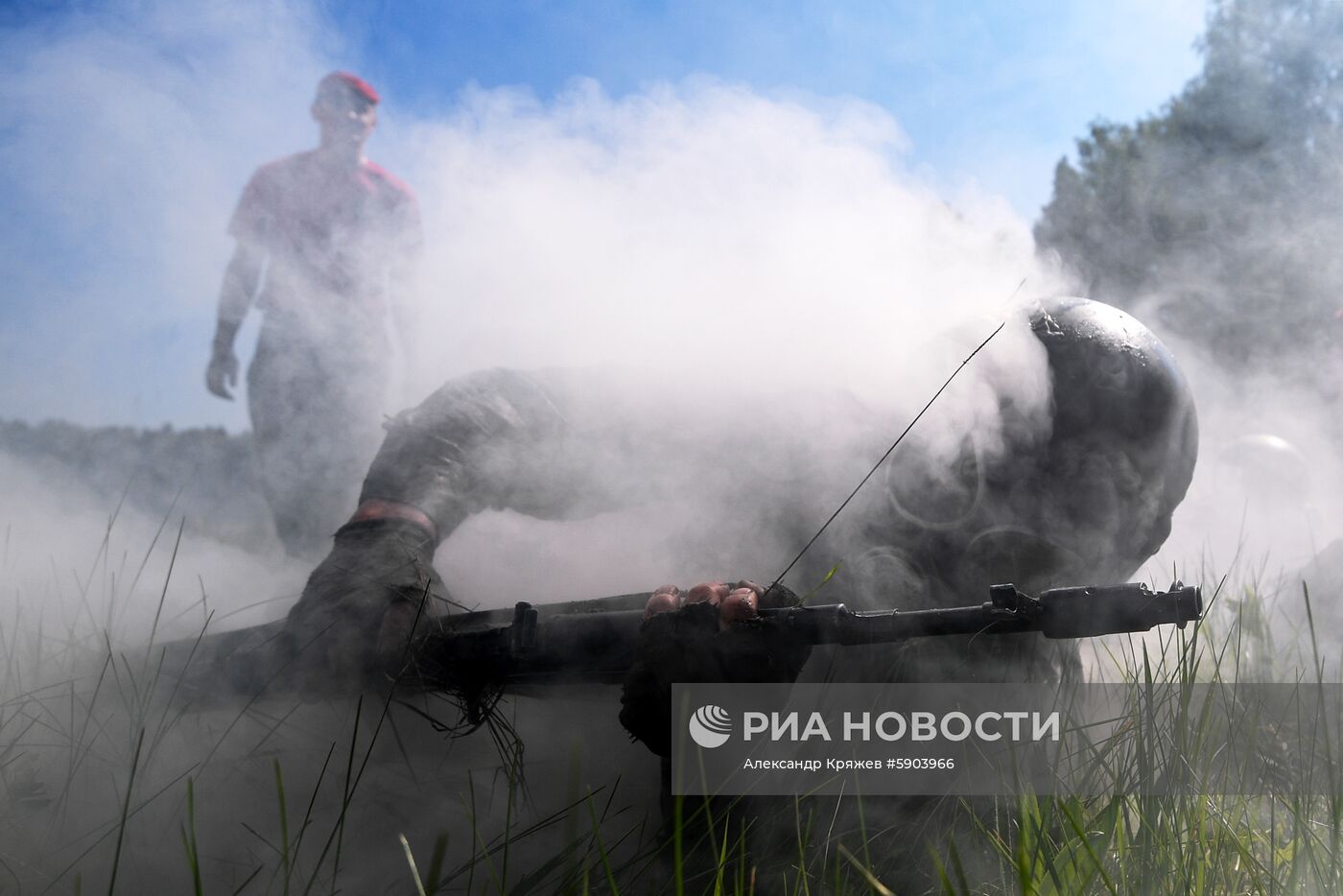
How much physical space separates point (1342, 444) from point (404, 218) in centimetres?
525

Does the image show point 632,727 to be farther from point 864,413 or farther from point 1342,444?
point 1342,444

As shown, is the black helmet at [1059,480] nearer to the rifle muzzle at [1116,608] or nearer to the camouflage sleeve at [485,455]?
the rifle muzzle at [1116,608]

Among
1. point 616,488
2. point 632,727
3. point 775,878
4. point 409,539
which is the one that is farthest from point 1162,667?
point 409,539

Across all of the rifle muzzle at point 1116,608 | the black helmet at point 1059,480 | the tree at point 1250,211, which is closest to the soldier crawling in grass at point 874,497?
the black helmet at point 1059,480

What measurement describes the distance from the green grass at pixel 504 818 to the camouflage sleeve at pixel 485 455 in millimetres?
640

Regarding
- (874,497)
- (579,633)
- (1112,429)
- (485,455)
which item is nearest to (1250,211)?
(1112,429)

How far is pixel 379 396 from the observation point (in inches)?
155

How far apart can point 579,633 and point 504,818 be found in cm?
45

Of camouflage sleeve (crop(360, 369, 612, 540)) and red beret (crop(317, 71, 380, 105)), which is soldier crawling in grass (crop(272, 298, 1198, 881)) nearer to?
camouflage sleeve (crop(360, 369, 612, 540))

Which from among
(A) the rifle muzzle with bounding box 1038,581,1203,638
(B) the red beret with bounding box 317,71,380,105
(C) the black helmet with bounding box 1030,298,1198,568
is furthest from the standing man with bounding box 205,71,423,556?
(A) the rifle muzzle with bounding box 1038,581,1203,638

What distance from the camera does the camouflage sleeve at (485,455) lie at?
2.39 metres

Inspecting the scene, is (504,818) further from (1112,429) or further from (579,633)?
(1112,429)

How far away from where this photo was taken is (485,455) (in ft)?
8.56

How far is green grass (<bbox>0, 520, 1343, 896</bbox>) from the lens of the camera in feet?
4.84
